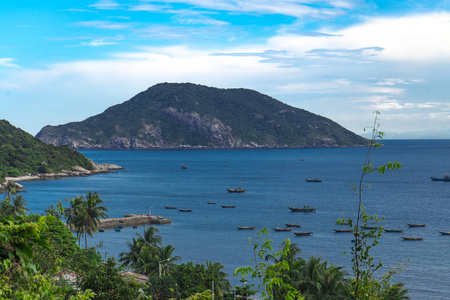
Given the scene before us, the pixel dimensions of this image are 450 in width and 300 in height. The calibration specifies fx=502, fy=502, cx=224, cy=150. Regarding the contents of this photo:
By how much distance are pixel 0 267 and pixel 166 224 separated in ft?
419

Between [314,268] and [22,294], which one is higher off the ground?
[22,294]

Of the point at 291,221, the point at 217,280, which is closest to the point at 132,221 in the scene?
the point at 291,221

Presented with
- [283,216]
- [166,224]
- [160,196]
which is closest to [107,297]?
[166,224]

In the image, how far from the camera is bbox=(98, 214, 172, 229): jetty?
133587 millimetres

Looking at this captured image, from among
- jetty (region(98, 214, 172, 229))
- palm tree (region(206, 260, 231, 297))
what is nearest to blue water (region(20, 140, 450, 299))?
jetty (region(98, 214, 172, 229))

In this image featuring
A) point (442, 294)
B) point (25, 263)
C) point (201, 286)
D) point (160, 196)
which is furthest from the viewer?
point (160, 196)

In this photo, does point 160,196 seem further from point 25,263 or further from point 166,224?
point 25,263

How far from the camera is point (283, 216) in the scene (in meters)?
148

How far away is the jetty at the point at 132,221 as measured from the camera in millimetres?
133587

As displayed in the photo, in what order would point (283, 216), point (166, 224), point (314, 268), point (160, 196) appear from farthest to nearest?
point (160, 196), point (283, 216), point (166, 224), point (314, 268)

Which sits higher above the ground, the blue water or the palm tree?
the palm tree

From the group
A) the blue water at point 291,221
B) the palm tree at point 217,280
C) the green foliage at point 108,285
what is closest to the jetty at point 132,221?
the blue water at point 291,221

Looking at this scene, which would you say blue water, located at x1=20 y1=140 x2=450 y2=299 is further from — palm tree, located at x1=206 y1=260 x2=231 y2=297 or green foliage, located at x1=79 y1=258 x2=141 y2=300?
green foliage, located at x1=79 y1=258 x2=141 y2=300

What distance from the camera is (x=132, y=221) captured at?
452ft
